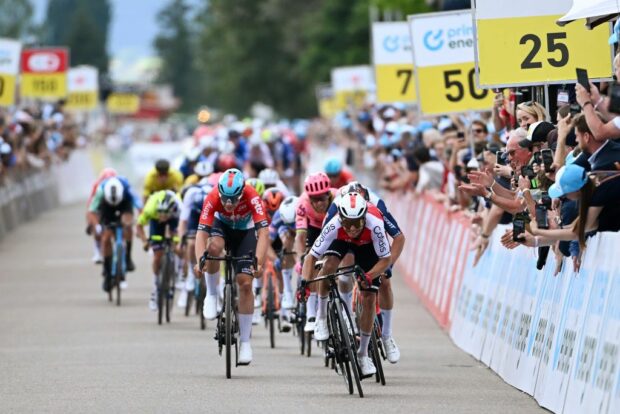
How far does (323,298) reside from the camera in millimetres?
14531

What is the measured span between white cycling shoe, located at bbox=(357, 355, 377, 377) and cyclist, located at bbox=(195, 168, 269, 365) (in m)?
1.52

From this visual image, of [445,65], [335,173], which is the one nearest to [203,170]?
[445,65]

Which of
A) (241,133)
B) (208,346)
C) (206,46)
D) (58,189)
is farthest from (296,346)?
(206,46)

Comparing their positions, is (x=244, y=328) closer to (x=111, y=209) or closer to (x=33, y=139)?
(x=111, y=209)

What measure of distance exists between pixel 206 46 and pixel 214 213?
391 feet

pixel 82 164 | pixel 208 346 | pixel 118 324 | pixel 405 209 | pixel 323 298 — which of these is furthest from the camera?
pixel 82 164

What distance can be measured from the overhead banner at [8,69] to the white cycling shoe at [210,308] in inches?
744

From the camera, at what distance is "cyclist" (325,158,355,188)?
18422 mm

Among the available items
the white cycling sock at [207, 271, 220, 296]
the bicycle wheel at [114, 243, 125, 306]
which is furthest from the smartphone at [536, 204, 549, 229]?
the bicycle wheel at [114, 243, 125, 306]

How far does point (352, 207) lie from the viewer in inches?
538

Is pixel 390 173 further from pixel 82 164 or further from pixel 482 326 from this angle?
pixel 82 164

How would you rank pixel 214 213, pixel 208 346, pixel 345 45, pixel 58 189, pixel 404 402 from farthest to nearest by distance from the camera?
pixel 345 45, pixel 58 189, pixel 208 346, pixel 214 213, pixel 404 402

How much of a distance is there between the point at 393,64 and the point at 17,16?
142m

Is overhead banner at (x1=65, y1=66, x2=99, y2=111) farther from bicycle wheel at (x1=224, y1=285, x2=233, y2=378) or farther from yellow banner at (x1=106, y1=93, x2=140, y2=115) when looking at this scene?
bicycle wheel at (x1=224, y1=285, x2=233, y2=378)
